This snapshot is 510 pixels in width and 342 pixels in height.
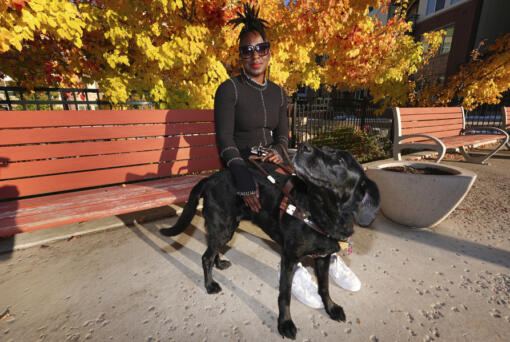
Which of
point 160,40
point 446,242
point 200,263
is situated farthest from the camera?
point 160,40

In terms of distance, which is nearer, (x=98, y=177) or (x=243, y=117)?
(x=243, y=117)

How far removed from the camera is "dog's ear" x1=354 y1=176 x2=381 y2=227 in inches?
54.1

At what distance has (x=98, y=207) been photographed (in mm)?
2270

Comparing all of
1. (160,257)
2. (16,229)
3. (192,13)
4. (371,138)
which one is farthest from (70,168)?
(371,138)

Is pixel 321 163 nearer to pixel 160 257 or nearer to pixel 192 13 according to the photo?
pixel 160 257

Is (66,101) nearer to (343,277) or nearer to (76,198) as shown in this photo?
(76,198)

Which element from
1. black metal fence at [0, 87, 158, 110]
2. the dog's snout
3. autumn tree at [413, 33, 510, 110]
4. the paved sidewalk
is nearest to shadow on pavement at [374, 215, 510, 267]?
the paved sidewalk

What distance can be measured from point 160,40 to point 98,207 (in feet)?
10.1

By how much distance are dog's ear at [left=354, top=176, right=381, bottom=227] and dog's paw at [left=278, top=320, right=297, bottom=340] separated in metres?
0.91

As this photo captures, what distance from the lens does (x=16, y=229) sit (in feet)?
6.37

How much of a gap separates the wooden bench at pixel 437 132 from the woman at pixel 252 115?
3.55 meters

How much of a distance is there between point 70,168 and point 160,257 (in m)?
1.50

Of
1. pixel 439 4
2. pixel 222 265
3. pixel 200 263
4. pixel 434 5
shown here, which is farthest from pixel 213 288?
pixel 434 5

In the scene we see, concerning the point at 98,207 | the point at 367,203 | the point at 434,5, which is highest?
the point at 434,5
